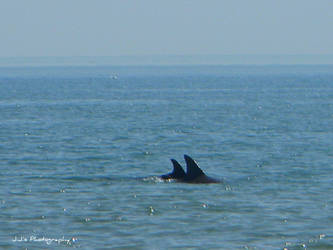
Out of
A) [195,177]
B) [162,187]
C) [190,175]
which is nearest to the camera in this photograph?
[162,187]

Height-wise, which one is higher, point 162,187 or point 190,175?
point 190,175

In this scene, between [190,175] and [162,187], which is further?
[190,175]

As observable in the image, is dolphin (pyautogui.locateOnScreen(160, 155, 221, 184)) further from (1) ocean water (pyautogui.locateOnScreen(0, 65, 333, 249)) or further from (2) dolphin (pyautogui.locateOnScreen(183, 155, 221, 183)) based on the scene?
(1) ocean water (pyautogui.locateOnScreen(0, 65, 333, 249))

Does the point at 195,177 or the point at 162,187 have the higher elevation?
the point at 195,177

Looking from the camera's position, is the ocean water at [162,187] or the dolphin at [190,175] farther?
the dolphin at [190,175]

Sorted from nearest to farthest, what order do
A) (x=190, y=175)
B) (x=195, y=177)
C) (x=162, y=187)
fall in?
(x=162, y=187) < (x=195, y=177) < (x=190, y=175)

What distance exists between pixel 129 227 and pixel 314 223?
388 cm

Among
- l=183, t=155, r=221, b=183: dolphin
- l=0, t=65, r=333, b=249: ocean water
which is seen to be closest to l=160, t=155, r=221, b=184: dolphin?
l=183, t=155, r=221, b=183: dolphin

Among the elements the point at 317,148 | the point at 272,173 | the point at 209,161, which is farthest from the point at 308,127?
the point at 272,173

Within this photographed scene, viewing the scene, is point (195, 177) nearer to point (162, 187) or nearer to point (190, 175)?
point (190, 175)

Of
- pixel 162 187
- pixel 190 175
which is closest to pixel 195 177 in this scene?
pixel 190 175

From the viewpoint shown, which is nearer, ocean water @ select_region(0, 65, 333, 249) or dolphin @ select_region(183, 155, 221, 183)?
ocean water @ select_region(0, 65, 333, 249)

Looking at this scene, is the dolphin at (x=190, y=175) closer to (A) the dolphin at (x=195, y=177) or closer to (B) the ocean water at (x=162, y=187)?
(A) the dolphin at (x=195, y=177)

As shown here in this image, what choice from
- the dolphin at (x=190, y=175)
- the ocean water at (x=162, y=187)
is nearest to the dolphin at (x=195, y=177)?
the dolphin at (x=190, y=175)
